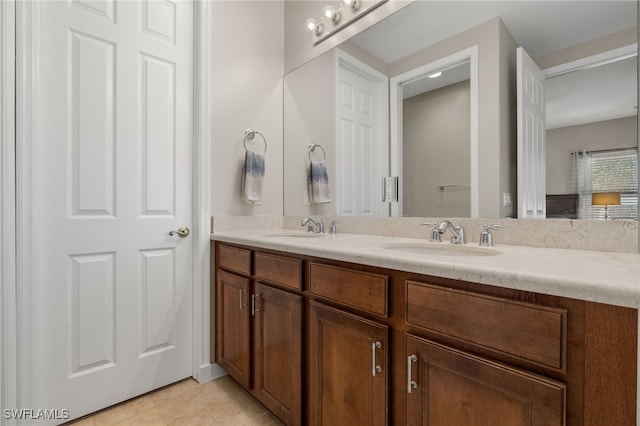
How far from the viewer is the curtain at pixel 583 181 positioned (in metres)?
1.05

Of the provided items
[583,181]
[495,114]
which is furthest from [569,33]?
[583,181]

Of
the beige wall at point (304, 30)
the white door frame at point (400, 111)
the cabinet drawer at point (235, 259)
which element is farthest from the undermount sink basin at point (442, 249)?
the beige wall at point (304, 30)

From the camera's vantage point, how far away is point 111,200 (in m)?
1.53

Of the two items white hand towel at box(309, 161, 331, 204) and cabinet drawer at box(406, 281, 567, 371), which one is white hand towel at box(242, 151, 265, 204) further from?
cabinet drawer at box(406, 281, 567, 371)

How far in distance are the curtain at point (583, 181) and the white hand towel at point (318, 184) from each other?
48.2 inches

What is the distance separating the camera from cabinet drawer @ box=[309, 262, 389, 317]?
0.92 metres

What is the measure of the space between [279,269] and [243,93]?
1269 millimetres

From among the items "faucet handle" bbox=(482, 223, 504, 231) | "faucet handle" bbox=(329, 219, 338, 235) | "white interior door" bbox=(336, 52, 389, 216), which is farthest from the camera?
"faucet handle" bbox=(329, 219, 338, 235)

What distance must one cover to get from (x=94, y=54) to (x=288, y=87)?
44.6 inches

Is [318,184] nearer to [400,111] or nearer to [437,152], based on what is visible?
[400,111]

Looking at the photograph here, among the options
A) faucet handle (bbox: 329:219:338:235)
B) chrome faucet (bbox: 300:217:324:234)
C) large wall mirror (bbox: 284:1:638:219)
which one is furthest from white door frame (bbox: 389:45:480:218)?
chrome faucet (bbox: 300:217:324:234)

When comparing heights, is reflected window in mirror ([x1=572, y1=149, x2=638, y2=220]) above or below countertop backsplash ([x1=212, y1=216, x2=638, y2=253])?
above

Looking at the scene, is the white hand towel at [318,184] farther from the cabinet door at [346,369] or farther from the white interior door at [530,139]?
the white interior door at [530,139]

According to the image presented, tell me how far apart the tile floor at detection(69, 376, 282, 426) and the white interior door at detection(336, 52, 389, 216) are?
1.15 meters
